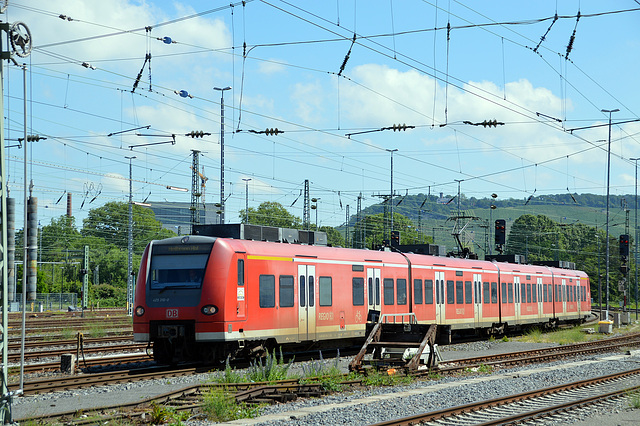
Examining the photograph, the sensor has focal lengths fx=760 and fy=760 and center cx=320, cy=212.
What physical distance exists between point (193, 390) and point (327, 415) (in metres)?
3.14

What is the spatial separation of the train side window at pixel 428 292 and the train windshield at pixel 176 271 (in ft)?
36.9

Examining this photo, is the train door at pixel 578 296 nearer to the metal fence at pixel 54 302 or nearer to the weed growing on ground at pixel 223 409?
the metal fence at pixel 54 302

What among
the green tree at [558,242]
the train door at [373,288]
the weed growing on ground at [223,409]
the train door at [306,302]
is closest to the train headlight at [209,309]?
the train door at [306,302]

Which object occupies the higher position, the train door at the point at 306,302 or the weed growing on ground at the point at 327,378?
the train door at the point at 306,302

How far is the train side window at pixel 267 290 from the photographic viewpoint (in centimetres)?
1908

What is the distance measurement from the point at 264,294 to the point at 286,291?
3.33 ft

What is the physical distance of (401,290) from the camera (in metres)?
25.5

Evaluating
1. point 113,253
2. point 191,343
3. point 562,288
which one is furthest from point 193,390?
point 113,253

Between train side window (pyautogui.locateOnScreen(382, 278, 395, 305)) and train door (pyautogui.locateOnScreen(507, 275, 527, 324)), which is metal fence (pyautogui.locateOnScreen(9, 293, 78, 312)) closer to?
train door (pyautogui.locateOnScreen(507, 275, 527, 324))

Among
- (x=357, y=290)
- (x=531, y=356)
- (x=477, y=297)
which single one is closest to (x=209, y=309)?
(x=357, y=290)

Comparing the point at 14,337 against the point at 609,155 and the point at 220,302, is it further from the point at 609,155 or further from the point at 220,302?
the point at 609,155

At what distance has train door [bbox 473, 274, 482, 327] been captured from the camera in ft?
103

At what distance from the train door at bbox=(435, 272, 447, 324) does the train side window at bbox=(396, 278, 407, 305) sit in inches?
110

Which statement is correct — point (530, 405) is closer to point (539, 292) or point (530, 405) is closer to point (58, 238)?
point (539, 292)
